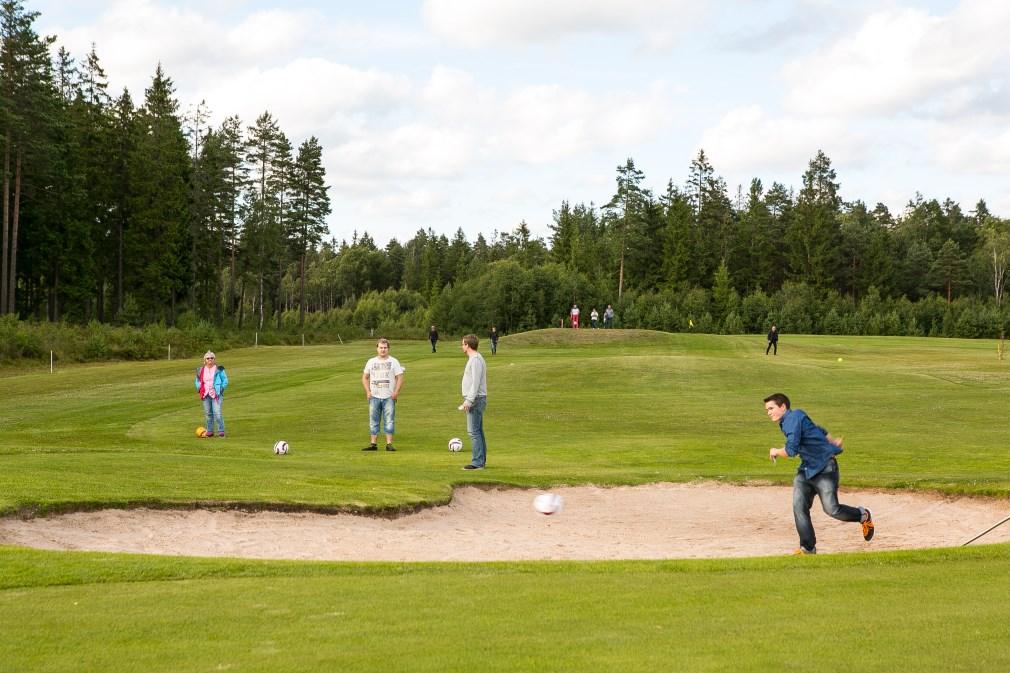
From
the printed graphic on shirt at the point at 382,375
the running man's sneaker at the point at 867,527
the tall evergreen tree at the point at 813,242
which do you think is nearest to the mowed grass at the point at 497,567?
the printed graphic on shirt at the point at 382,375

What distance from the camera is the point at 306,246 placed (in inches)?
4417

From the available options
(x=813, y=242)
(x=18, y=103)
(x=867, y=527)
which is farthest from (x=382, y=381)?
(x=813, y=242)

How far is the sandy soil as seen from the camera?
37.8ft

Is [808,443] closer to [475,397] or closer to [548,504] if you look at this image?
[548,504]

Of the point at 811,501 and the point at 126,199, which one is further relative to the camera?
the point at 126,199

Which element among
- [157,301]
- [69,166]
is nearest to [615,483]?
[69,166]

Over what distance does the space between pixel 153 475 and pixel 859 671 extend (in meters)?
12.2

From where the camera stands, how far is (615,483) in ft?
55.6

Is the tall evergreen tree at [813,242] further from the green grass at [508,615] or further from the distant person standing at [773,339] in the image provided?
the green grass at [508,615]

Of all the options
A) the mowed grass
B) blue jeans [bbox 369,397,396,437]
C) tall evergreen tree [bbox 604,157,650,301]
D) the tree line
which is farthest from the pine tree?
blue jeans [bbox 369,397,396,437]

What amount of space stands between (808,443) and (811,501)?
0.80 metres

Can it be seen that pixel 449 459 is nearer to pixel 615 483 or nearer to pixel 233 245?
pixel 615 483

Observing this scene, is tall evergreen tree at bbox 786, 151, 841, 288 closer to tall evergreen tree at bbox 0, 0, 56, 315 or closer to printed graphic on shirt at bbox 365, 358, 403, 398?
tall evergreen tree at bbox 0, 0, 56, 315

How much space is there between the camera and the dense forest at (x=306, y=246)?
3120 inches
